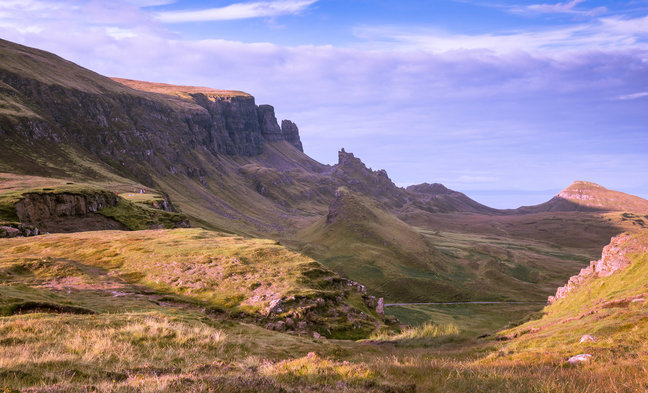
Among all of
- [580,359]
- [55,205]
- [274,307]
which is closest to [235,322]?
[274,307]

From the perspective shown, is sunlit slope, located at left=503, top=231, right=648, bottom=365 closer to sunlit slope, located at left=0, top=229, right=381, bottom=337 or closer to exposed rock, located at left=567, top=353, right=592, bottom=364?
exposed rock, located at left=567, top=353, right=592, bottom=364

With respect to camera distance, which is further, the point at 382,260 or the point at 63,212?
the point at 382,260

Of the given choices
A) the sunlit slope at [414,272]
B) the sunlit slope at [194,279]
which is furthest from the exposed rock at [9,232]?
the sunlit slope at [414,272]

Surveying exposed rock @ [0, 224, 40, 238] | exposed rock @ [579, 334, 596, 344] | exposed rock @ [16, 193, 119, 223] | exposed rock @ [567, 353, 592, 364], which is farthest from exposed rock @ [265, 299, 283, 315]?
exposed rock @ [16, 193, 119, 223]

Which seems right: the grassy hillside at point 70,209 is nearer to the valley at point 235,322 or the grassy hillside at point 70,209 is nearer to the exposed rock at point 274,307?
the valley at point 235,322

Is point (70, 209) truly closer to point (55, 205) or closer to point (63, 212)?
point (63, 212)

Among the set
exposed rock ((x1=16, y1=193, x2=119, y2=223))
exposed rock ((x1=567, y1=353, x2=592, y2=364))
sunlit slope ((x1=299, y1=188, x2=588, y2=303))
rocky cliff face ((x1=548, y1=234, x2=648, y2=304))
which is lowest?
sunlit slope ((x1=299, y1=188, x2=588, y2=303))

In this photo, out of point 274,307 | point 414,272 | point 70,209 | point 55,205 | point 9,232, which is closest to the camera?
point 274,307

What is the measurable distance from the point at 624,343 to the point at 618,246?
29249 mm

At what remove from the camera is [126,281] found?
4819 centimetres

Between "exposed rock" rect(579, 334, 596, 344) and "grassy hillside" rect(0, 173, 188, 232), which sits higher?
"exposed rock" rect(579, 334, 596, 344)

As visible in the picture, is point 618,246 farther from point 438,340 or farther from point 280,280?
point 280,280

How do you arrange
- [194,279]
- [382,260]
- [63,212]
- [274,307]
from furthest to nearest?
[382,260], [63,212], [194,279], [274,307]

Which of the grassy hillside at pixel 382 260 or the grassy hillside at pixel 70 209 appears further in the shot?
the grassy hillside at pixel 382 260
